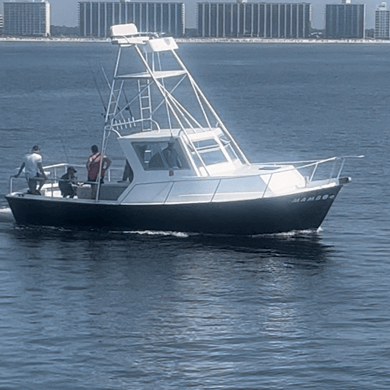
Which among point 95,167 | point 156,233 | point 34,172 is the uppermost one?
point 95,167

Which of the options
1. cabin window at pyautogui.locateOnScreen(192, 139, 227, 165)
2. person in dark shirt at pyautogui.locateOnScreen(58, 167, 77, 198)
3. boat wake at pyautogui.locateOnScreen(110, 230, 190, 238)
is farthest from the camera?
person in dark shirt at pyautogui.locateOnScreen(58, 167, 77, 198)

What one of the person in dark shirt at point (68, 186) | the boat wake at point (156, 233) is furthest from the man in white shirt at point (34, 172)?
the boat wake at point (156, 233)

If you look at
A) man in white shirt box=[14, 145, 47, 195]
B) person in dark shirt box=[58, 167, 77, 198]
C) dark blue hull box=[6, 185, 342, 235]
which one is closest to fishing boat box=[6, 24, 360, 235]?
dark blue hull box=[6, 185, 342, 235]

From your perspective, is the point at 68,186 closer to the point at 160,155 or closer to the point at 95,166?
the point at 95,166

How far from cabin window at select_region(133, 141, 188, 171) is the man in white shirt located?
3571 millimetres

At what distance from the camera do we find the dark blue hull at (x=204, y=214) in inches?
1356

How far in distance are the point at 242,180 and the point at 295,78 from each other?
443 feet

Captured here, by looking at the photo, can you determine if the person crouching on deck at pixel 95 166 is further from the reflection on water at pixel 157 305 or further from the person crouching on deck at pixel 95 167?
the reflection on water at pixel 157 305

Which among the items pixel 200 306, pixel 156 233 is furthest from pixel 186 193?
pixel 200 306

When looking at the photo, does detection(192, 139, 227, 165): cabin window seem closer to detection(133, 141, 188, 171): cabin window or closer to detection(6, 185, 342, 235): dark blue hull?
detection(133, 141, 188, 171): cabin window

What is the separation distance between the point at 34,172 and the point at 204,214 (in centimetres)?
609

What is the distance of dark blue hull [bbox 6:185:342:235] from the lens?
34.4 meters

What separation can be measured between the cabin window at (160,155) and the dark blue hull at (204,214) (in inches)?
49.3

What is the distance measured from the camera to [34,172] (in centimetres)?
3712
